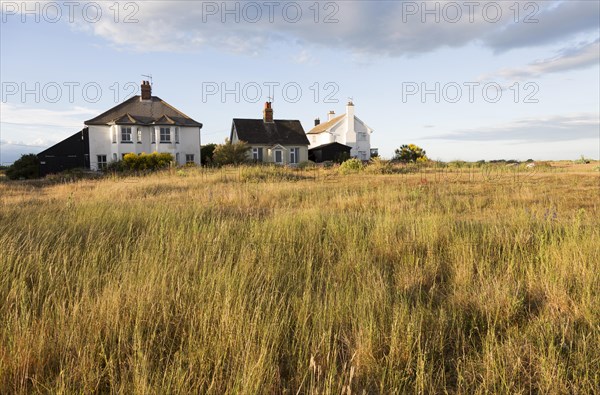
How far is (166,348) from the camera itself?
2.94m

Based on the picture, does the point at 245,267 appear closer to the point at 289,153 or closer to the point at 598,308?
the point at 598,308

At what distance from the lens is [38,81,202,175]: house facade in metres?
33.9

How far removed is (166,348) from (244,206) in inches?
272

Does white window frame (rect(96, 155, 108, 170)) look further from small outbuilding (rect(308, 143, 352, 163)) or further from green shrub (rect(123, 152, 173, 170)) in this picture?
small outbuilding (rect(308, 143, 352, 163))

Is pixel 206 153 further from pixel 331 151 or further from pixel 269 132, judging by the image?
pixel 331 151

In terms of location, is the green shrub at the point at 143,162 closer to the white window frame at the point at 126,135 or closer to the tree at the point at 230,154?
the tree at the point at 230,154

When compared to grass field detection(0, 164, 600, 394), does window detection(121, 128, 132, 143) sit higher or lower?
higher

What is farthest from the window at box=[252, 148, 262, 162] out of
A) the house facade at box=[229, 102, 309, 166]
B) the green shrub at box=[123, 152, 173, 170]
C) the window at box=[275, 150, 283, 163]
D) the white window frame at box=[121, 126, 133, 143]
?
→ the green shrub at box=[123, 152, 173, 170]

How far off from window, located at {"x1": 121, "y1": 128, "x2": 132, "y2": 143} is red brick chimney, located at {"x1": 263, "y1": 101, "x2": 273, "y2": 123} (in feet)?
49.3

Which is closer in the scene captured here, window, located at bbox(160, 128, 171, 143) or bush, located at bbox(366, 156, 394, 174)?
bush, located at bbox(366, 156, 394, 174)

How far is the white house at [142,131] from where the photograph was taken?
1347 inches

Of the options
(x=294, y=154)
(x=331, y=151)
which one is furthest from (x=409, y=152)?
(x=294, y=154)

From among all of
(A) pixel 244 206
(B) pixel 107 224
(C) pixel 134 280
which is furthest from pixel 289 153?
(C) pixel 134 280

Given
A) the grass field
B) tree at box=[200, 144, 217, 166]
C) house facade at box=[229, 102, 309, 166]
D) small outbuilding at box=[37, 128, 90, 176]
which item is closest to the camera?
the grass field
